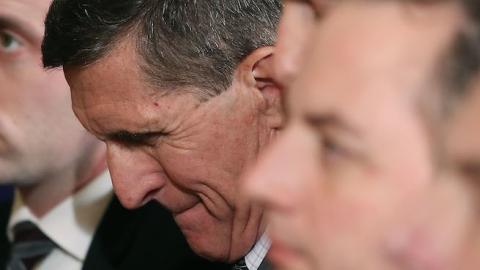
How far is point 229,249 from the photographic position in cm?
104

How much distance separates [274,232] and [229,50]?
36cm

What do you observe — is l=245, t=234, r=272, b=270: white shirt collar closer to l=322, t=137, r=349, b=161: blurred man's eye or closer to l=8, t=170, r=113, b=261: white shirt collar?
l=8, t=170, r=113, b=261: white shirt collar

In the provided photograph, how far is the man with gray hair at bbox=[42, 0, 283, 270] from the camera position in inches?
34.5

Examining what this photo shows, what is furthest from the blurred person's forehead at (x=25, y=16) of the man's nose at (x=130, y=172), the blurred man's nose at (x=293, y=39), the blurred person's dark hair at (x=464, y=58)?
the blurred person's dark hair at (x=464, y=58)

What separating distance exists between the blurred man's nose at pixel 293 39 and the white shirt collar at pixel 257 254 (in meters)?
0.46

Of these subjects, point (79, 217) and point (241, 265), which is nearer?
point (241, 265)

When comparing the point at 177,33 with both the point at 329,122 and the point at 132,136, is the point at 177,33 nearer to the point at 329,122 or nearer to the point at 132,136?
the point at 132,136

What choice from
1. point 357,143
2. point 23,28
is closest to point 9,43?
point 23,28

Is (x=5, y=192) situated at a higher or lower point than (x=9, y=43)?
lower

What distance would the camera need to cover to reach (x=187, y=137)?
37.0 inches

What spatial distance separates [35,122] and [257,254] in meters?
0.51

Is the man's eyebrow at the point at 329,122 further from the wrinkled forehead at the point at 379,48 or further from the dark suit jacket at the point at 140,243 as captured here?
the dark suit jacket at the point at 140,243

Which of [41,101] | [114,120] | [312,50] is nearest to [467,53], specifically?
[312,50]

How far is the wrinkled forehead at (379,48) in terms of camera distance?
0.49 m
